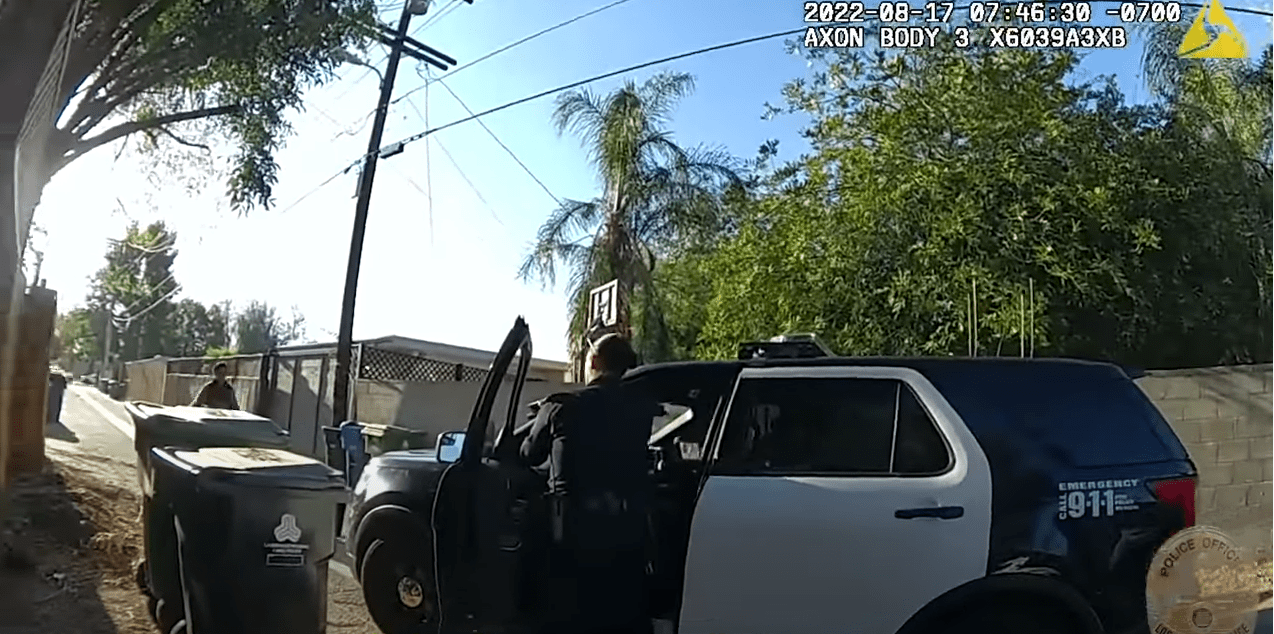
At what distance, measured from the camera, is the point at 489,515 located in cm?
276

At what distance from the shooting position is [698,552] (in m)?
2.67

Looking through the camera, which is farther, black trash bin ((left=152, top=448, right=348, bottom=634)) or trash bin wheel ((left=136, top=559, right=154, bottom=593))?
trash bin wheel ((left=136, top=559, right=154, bottom=593))

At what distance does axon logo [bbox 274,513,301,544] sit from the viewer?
2.85m

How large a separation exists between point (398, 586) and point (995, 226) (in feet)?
6.02

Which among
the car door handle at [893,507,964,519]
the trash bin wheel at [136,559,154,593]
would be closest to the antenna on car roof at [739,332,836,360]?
the car door handle at [893,507,964,519]

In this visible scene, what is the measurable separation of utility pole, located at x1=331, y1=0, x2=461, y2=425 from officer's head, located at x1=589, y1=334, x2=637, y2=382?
0.67m

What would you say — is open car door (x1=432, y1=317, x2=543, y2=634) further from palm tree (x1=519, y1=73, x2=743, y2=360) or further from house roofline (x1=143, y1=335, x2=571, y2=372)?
palm tree (x1=519, y1=73, x2=743, y2=360)

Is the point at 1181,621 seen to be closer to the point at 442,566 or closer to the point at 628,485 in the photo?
the point at 628,485

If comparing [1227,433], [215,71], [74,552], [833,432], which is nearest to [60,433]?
[74,552]

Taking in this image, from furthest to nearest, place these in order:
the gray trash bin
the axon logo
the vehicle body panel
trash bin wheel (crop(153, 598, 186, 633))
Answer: the gray trash bin → trash bin wheel (crop(153, 598, 186, 633)) → the axon logo → the vehicle body panel

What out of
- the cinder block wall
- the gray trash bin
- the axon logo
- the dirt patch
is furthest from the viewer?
the gray trash bin
